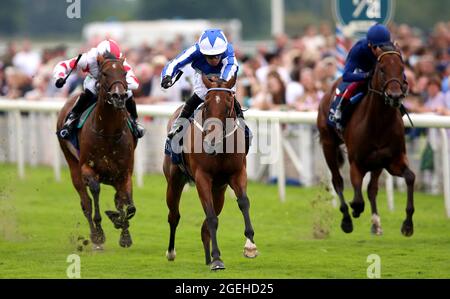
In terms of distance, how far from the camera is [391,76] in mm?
10367

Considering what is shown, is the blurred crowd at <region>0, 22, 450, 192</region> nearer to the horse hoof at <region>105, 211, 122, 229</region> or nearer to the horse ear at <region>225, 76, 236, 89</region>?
the horse hoof at <region>105, 211, 122, 229</region>

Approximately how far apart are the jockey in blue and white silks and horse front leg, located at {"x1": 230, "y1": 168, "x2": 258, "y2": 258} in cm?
61

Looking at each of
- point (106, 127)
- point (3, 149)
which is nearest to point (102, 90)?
point (106, 127)

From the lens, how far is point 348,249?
10.9 meters

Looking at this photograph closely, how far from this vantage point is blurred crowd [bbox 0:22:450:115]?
15148mm

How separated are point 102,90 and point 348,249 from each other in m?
2.69

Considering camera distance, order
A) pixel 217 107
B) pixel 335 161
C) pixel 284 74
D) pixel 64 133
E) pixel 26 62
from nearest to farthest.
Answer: pixel 217 107
pixel 64 133
pixel 335 161
pixel 284 74
pixel 26 62

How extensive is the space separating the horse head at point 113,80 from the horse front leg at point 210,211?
4.02 ft

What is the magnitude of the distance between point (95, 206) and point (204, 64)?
6.15ft

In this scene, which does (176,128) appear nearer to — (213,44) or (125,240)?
(213,44)

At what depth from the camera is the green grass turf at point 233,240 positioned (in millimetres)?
9680

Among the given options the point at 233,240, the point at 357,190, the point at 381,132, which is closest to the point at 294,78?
the point at 233,240
